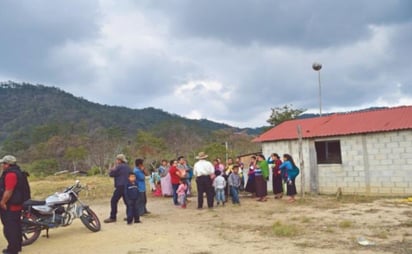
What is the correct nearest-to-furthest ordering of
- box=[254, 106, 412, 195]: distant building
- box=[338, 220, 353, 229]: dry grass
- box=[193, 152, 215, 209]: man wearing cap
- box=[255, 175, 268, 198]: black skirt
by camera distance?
box=[338, 220, 353, 229]: dry grass < box=[193, 152, 215, 209]: man wearing cap < box=[254, 106, 412, 195]: distant building < box=[255, 175, 268, 198]: black skirt

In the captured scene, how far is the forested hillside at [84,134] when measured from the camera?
4159cm

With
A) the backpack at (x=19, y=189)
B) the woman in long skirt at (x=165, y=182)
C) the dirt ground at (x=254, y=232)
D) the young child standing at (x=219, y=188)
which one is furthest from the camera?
the woman in long skirt at (x=165, y=182)

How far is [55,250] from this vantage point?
7.80m

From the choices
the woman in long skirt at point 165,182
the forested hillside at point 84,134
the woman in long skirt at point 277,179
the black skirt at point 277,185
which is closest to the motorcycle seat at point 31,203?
the woman in long skirt at point 277,179

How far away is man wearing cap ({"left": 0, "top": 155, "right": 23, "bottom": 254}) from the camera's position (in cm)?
737

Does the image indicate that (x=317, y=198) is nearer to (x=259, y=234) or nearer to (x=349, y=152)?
(x=349, y=152)

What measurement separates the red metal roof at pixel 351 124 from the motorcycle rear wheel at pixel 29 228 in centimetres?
1080

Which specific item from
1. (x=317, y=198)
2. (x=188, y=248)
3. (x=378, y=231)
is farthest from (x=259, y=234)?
(x=317, y=198)

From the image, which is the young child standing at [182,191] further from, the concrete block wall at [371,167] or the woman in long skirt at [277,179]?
the concrete block wall at [371,167]

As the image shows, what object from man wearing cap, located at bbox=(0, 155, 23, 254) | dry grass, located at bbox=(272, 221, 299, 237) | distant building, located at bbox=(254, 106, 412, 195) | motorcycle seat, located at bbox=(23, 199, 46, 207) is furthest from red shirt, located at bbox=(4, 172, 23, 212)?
distant building, located at bbox=(254, 106, 412, 195)

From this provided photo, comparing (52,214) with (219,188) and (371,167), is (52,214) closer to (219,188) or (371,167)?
(219,188)

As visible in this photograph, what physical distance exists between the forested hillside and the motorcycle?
24177 mm

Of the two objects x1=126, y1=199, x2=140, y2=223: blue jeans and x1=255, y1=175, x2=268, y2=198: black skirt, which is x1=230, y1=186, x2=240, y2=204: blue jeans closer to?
x1=255, y1=175, x2=268, y2=198: black skirt

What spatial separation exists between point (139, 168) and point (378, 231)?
6.34 m
